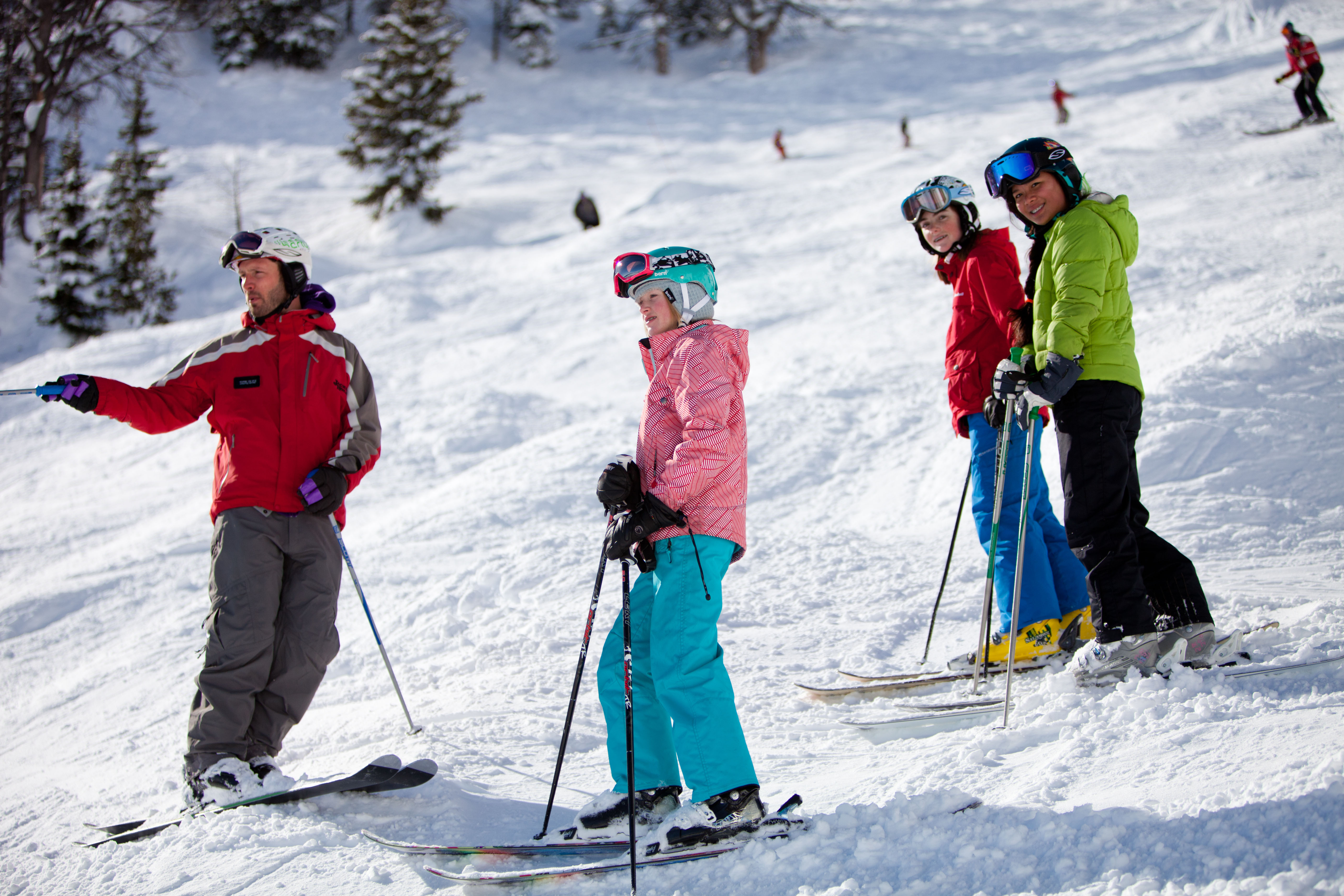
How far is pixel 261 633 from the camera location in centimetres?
332

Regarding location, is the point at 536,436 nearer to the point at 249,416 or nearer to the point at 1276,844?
the point at 249,416

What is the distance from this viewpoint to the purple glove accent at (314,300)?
360 centimetres

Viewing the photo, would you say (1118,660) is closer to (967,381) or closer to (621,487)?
(967,381)

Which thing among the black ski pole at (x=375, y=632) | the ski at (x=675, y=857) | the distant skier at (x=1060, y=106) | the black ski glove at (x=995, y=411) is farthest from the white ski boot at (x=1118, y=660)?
the distant skier at (x=1060, y=106)

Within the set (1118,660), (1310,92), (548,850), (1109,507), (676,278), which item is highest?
(1310,92)

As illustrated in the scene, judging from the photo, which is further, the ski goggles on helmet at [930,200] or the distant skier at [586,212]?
the distant skier at [586,212]

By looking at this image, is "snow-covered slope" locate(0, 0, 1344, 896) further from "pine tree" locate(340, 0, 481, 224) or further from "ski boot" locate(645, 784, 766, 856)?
"pine tree" locate(340, 0, 481, 224)

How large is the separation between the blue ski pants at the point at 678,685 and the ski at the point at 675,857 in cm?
12

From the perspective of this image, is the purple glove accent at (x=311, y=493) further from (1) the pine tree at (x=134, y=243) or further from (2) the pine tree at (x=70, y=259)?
(2) the pine tree at (x=70, y=259)

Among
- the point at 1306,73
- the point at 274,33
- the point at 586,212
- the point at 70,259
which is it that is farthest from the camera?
the point at 274,33

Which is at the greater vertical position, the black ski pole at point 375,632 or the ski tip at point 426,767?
the black ski pole at point 375,632

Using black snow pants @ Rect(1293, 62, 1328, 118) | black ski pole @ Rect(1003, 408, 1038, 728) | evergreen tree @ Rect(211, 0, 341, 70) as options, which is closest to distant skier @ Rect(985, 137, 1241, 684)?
black ski pole @ Rect(1003, 408, 1038, 728)

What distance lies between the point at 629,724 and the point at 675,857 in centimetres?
37

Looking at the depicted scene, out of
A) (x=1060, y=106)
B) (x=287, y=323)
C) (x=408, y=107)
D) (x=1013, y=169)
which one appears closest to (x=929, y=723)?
(x=1013, y=169)
